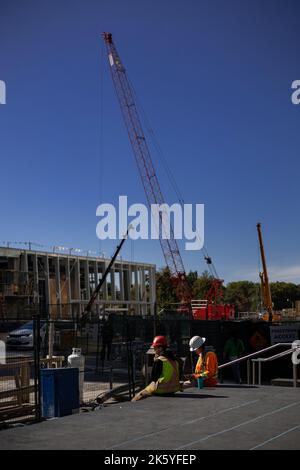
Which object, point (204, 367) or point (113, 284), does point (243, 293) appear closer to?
point (113, 284)

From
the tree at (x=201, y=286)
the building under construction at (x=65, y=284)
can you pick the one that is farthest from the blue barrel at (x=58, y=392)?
the tree at (x=201, y=286)

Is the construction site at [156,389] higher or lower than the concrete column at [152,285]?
lower

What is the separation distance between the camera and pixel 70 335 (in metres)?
24.6

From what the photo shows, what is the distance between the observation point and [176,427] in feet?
28.5

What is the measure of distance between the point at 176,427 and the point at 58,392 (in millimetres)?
3880

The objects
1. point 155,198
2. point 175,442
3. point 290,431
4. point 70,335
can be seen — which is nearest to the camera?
point 175,442

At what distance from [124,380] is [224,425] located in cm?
1171

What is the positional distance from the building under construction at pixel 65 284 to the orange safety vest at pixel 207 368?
38.0 m

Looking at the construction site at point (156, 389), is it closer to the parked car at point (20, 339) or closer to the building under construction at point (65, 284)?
the parked car at point (20, 339)

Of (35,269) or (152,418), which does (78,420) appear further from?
(35,269)

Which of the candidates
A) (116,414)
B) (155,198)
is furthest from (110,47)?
(116,414)

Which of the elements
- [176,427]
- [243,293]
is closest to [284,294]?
[243,293]

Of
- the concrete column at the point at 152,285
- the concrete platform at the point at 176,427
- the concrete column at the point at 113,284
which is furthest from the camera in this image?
the concrete column at the point at 152,285

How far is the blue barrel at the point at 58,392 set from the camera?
11898 mm
